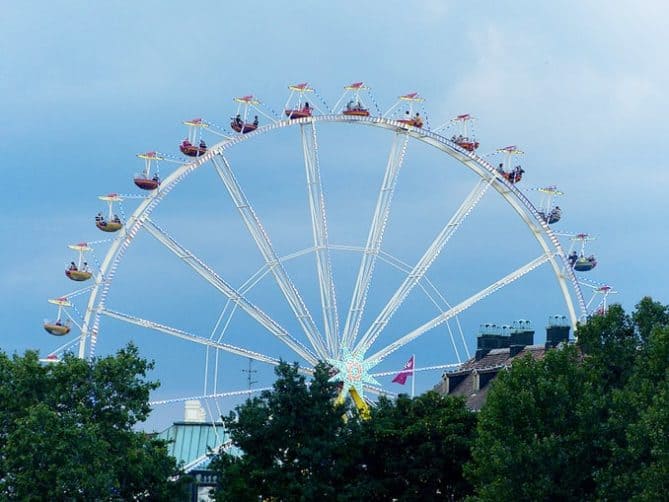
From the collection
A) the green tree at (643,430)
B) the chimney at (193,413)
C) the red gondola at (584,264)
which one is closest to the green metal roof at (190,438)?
the chimney at (193,413)

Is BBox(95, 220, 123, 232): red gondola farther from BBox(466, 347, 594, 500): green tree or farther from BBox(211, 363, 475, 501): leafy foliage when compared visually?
BBox(466, 347, 594, 500): green tree

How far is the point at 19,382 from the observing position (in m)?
102

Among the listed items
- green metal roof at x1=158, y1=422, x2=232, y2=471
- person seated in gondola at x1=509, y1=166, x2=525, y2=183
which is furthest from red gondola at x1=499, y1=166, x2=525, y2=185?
green metal roof at x1=158, y1=422, x2=232, y2=471

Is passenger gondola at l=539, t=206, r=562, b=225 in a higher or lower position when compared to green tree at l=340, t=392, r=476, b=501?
higher

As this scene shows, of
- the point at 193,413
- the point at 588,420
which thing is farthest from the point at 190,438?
the point at 588,420

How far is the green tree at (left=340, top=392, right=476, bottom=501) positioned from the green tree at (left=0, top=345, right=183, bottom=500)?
381 inches

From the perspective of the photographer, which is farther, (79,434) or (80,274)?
(80,274)

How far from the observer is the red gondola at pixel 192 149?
108 metres

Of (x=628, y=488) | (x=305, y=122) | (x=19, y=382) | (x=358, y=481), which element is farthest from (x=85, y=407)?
(x=628, y=488)

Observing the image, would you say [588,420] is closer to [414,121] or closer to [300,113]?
[300,113]

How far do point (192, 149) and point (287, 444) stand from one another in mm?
17491

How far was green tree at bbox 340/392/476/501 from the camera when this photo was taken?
331ft

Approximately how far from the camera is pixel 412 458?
335ft

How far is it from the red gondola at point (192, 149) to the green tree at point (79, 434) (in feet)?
36.1
